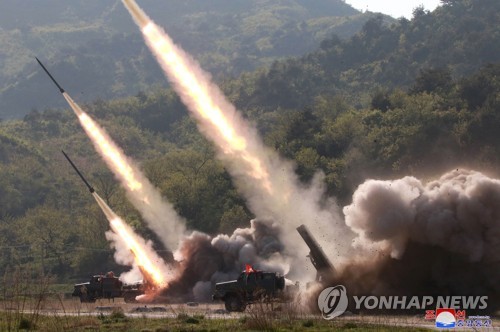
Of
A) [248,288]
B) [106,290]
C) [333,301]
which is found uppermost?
[106,290]

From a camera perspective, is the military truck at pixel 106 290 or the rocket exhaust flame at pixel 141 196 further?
the rocket exhaust flame at pixel 141 196

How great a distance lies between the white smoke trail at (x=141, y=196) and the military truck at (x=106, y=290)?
12.6 meters

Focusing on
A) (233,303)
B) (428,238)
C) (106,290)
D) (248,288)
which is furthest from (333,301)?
(106,290)

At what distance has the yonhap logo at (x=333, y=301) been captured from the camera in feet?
167

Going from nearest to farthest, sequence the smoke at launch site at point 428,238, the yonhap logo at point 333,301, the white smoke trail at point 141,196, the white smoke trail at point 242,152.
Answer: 1. the smoke at launch site at point 428,238
2. the yonhap logo at point 333,301
3. the white smoke trail at point 242,152
4. the white smoke trail at point 141,196

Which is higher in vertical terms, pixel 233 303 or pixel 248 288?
pixel 248 288

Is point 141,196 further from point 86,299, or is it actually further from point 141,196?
point 86,299

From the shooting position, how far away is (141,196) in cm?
8950

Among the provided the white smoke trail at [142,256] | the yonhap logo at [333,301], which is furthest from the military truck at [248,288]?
the white smoke trail at [142,256]

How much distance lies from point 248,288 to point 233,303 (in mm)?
1520

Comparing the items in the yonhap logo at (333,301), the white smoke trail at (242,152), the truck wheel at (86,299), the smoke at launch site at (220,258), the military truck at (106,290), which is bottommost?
the yonhap logo at (333,301)

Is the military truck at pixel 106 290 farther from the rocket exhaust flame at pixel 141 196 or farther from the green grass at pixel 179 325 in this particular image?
the green grass at pixel 179 325

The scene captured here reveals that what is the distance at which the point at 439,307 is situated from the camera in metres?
48.2

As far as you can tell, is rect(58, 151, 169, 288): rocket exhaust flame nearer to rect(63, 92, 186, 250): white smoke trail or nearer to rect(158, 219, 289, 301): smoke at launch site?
rect(158, 219, 289, 301): smoke at launch site
